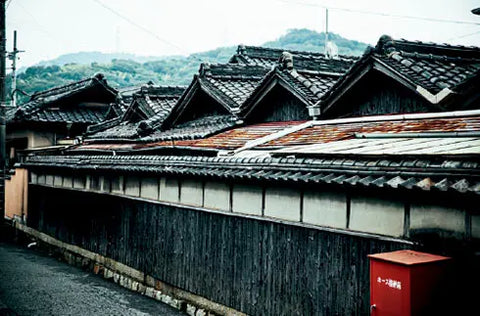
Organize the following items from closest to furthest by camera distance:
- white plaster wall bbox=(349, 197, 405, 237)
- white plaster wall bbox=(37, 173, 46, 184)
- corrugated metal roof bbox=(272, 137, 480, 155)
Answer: corrugated metal roof bbox=(272, 137, 480, 155), white plaster wall bbox=(349, 197, 405, 237), white plaster wall bbox=(37, 173, 46, 184)

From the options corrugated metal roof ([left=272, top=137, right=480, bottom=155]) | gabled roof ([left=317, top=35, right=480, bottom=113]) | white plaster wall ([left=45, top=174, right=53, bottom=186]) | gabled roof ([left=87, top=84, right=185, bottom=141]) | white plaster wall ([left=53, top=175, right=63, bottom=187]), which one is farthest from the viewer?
gabled roof ([left=87, top=84, right=185, bottom=141])

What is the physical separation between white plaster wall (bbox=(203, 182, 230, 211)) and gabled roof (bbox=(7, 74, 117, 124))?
20307 millimetres

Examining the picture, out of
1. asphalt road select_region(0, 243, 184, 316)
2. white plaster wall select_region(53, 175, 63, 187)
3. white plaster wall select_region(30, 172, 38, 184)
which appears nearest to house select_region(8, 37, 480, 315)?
white plaster wall select_region(53, 175, 63, 187)

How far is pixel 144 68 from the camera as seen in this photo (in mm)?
105875

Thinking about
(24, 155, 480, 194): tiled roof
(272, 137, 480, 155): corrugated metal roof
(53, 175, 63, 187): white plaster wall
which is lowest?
(53, 175, 63, 187): white plaster wall

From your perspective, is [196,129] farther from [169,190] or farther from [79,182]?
[169,190]

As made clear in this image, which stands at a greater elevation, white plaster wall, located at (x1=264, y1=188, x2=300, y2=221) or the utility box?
white plaster wall, located at (x1=264, y1=188, x2=300, y2=221)

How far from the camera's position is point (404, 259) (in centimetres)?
751

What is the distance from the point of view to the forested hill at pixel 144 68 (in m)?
72.2

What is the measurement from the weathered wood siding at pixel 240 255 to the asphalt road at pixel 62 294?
0.97 metres

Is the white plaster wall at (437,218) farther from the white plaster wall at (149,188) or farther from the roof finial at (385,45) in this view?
the white plaster wall at (149,188)

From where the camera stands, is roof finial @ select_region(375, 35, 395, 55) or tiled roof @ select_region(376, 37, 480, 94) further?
roof finial @ select_region(375, 35, 395, 55)

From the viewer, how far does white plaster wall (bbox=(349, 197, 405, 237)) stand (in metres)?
8.55

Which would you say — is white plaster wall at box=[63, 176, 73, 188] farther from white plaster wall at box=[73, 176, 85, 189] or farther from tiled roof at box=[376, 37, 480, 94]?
tiled roof at box=[376, 37, 480, 94]
